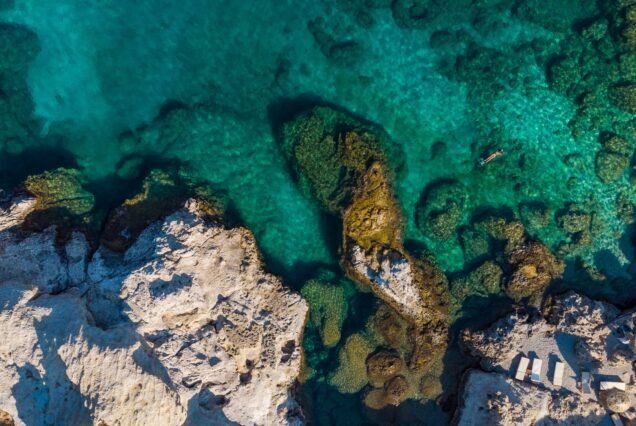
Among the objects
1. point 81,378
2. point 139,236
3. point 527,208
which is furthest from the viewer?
point 527,208

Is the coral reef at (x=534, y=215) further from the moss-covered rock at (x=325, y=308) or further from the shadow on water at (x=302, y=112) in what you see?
the moss-covered rock at (x=325, y=308)

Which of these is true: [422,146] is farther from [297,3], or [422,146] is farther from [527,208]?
[297,3]

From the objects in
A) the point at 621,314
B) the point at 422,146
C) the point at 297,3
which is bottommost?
the point at 621,314

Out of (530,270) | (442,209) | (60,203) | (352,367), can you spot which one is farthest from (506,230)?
(60,203)

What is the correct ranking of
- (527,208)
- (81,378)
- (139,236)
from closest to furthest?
(81,378) → (139,236) → (527,208)

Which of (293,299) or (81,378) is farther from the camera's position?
(293,299)

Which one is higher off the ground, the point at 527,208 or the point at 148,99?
the point at 148,99

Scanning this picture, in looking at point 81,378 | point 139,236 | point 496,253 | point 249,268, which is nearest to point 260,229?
point 249,268
